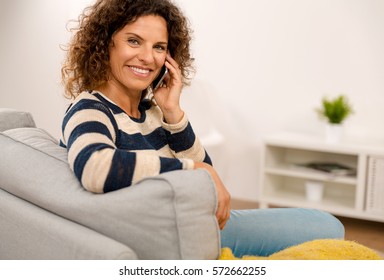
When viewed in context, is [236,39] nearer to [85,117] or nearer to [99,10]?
[99,10]

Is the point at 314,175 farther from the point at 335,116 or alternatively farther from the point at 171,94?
the point at 171,94

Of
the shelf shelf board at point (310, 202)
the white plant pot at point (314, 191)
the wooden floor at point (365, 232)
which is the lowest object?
the wooden floor at point (365, 232)

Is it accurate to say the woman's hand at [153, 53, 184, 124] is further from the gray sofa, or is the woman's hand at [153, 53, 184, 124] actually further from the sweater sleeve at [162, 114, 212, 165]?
the gray sofa

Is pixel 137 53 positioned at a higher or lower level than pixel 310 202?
higher

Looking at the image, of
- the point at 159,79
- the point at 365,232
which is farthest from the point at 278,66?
the point at 159,79

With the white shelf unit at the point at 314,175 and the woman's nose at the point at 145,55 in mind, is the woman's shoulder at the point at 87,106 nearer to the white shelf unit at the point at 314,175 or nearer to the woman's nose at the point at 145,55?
the woman's nose at the point at 145,55

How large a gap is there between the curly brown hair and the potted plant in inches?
77.9

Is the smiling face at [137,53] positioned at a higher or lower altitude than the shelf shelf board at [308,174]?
higher

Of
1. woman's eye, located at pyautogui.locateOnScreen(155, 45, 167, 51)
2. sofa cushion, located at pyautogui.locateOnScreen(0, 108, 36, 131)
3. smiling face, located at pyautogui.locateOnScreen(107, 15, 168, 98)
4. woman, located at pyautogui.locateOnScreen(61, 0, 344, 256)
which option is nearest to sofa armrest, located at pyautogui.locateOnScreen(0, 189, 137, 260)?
woman, located at pyautogui.locateOnScreen(61, 0, 344, 256)

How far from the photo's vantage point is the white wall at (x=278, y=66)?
3.55 metres

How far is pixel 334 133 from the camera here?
341cm

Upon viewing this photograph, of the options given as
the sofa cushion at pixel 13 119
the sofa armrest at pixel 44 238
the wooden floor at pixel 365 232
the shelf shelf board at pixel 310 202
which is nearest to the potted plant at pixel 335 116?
the shelf shelf board at pixel 310 202

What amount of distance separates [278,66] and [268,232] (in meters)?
2.44
